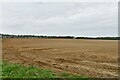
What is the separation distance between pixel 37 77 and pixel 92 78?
236cm

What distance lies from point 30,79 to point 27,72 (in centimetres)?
149

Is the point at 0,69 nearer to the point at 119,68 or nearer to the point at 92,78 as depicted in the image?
the point at 92,78

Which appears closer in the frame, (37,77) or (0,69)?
(37,77)

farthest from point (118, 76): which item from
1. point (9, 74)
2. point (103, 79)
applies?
point (9, 74)

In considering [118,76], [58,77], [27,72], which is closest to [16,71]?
[27,72]

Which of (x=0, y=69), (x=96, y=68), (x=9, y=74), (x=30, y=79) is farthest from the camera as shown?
(x=96, y=68)

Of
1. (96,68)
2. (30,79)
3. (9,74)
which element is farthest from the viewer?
(96,68)

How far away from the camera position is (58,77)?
40.4ft

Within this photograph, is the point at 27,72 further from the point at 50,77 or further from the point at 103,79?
the point at 103,79

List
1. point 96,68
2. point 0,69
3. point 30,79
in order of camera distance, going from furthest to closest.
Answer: point 96,68, point 0,69, point 30,79

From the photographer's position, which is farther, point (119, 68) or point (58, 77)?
point (119, 68)

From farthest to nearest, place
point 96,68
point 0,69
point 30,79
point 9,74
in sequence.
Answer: point 96,68, point 0,69, point 9,74, point 30,79

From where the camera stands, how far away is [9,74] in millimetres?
13266

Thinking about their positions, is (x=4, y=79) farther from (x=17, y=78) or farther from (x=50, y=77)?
(x=50, y=77)
